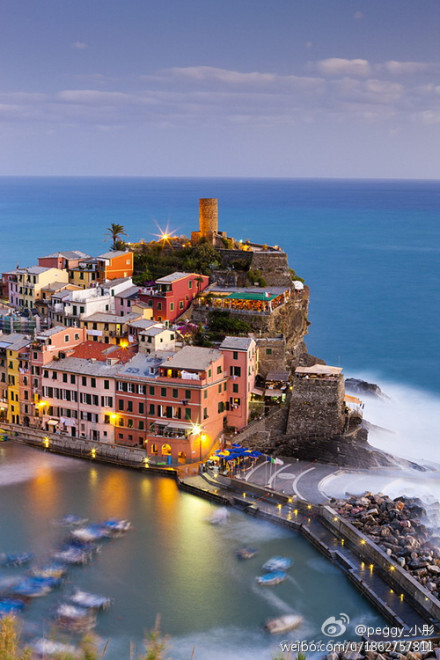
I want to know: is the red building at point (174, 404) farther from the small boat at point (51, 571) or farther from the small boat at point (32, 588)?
the small boat at point (32, 588)

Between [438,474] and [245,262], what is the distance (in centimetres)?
1944

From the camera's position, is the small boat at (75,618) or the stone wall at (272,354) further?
the stone wall at (272,354)

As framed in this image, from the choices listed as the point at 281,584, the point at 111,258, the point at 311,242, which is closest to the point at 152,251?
the point at 111,258

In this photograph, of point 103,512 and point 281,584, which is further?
point 103,512

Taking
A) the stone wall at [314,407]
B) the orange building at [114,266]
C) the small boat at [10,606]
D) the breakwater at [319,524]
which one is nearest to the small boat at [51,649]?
the small boat at [10,606]

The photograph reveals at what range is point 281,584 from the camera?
2847 cm

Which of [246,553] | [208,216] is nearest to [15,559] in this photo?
[246,553]

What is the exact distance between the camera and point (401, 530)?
31.0 metres

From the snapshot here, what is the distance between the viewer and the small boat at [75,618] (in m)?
25.7

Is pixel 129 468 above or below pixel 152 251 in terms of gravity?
below

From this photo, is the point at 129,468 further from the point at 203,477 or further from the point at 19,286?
the point at 19,286

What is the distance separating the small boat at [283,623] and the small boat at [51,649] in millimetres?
6102

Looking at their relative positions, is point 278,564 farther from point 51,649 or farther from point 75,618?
point 51,649

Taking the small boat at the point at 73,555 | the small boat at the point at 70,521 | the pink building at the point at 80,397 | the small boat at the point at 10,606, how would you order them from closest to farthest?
1. the small boat at the point at 10,606
2. the small boat at the point at 73,555
3. the small boat at the point at 70,521
4. the pink building at the point at 80,397
